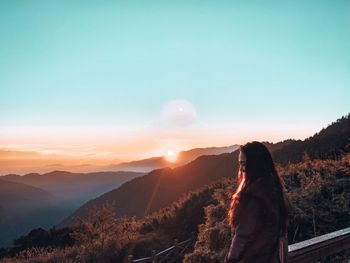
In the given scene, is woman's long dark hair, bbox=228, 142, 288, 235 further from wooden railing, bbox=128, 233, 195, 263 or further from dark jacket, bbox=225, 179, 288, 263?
wooden railing, bbox=128, 233, 195, 263

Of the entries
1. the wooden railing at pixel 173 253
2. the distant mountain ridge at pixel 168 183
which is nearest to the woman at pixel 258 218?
the wooden railing at pixel 173 253

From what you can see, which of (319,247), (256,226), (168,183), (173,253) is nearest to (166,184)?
(168,183)

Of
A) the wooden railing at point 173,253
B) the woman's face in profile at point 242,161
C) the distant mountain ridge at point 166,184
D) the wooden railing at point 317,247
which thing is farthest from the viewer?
the distant mountain ridge at point 166,184

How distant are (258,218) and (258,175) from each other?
304mm

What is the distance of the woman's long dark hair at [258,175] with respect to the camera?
8.37 feet

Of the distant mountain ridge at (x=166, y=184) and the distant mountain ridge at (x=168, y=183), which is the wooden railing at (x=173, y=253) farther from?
the distant mountain ridge at (x=166, y=184)

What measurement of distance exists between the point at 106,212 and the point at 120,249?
2267mm

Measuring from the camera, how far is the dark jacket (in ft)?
7.99

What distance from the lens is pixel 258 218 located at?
2.43 m

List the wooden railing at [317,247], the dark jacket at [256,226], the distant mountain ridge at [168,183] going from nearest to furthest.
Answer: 1. the dark jacket at [256,226]
2. the wooden railing at [317,247]
3. the distant mountain ridge at [168,183]

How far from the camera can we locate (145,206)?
8369cm

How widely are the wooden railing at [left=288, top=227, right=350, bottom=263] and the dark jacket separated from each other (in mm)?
1103

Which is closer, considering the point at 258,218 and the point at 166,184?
the point at 258,218

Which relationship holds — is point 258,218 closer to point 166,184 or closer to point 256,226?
point 256,226
